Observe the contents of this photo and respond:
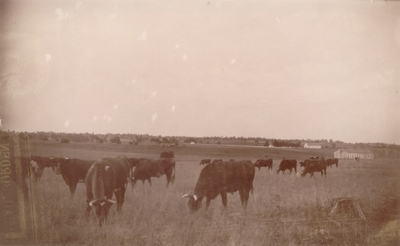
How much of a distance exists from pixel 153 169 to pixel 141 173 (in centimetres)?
19

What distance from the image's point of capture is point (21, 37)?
5.06 meters

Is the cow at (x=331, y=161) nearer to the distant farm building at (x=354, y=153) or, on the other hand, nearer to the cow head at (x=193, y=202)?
the distant farm building at (x=354, y=153)

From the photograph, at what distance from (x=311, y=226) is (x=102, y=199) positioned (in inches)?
131

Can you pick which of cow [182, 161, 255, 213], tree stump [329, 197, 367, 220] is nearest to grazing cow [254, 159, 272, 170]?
cow [182, 161, 255, 213]

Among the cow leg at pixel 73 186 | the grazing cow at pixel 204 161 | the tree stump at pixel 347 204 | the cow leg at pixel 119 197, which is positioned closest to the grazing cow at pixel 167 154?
the grazing cow at pixel 204 161

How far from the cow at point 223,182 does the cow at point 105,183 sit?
1008mm

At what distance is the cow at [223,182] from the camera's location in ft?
17.4

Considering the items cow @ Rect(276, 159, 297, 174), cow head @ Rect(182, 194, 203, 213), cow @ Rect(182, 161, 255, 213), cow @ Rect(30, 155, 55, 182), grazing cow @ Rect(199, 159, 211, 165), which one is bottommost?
cow head @ Rect(182, 194, 203, 213)

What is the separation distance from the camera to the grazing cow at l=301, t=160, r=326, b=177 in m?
5.40

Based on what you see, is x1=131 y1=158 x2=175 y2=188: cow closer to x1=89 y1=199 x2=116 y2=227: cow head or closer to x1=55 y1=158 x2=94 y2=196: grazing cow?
x1=89 y1=199 x2=116 y2=227: cow head

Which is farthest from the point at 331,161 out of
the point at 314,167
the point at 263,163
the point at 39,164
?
the point at 39,164

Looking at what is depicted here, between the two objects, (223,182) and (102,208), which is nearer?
(102,208)

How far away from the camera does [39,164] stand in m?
5.06

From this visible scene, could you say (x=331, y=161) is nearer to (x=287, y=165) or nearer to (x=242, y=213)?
(x=287, y=165)
